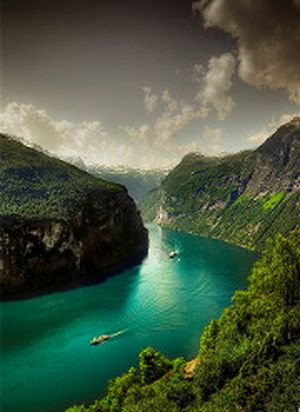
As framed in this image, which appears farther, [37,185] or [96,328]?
[37,185]

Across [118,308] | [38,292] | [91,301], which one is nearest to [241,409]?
[118,308]

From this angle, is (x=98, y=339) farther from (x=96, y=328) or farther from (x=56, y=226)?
(x=56, y=226)

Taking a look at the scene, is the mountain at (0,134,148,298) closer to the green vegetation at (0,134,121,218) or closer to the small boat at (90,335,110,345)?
the green vegetation at (0,134,121,218)

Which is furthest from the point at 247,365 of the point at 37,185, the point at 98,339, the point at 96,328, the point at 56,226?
the point at 37,185

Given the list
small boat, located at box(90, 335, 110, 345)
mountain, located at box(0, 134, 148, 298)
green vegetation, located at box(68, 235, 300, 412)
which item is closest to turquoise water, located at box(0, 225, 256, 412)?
small boat, located at box(90, 335, 110, 345)


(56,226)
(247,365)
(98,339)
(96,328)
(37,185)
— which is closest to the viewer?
(247,365)

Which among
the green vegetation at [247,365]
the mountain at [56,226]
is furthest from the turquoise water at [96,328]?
the green vegetation at [247,365]

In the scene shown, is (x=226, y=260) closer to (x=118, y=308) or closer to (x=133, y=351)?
(x=118, y=308)

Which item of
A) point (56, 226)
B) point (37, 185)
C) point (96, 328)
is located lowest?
point (96, 328)
